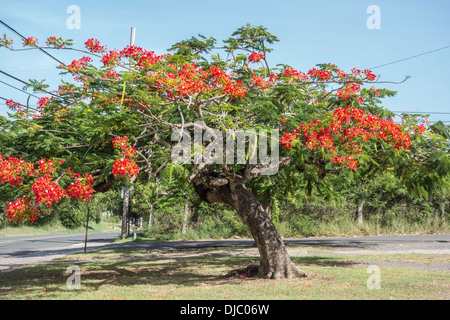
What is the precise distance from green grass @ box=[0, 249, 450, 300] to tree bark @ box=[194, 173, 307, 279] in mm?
456

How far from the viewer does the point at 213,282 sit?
9516 millimetres

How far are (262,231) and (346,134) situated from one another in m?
3.42

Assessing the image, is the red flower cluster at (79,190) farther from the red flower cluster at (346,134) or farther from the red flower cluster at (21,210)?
the red flower cluster at (346,134)

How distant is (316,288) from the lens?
27.3 feet

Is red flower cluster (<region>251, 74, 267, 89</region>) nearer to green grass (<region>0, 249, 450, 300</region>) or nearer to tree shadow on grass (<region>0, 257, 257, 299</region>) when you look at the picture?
green grass (<region>0, 249, 450, 300</region>)

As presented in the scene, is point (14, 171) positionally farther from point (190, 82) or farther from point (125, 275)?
point (125, 275)

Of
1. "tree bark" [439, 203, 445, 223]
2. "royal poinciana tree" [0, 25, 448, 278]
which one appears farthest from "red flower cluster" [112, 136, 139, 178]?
"tree bark" [439, 203, 445, 223]

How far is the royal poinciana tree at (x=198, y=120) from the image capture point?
7.38 m

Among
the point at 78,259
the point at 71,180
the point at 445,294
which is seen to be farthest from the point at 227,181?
the point at 78,259

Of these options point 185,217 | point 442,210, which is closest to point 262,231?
point 185,217

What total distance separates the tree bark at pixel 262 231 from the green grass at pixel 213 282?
17.9 inches

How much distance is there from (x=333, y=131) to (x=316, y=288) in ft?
10.5

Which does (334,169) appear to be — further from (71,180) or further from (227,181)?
(71,180)

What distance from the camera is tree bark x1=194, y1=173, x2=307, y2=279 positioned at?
974 cm
